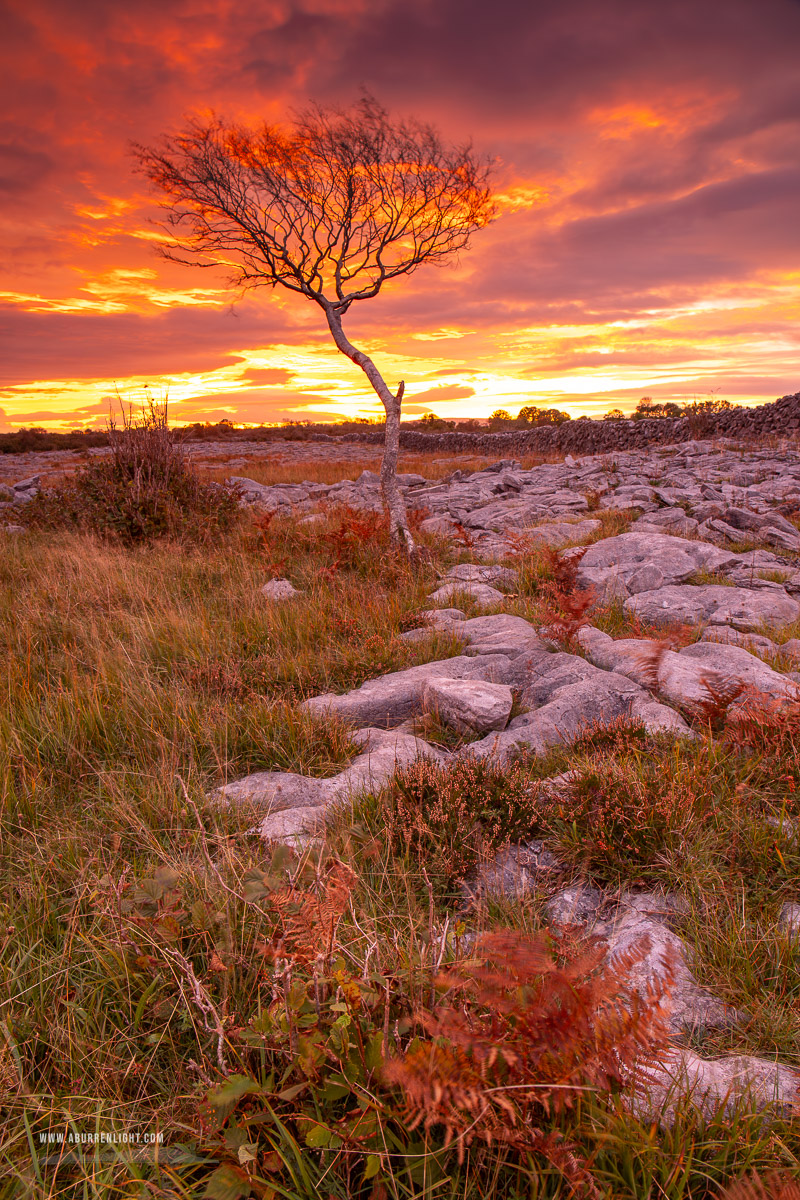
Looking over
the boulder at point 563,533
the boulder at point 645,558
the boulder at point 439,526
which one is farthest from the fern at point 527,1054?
the boulder at point 439,526

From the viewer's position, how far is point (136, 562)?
7539 millimetres

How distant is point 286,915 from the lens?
5.98 ft

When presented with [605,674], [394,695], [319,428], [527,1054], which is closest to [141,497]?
[394,695]

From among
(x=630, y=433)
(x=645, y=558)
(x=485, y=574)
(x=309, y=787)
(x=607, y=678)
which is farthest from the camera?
(x=630, y=433)

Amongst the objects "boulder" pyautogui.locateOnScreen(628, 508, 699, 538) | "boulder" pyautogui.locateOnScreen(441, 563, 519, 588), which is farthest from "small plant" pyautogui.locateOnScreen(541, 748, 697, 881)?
"boulder" pyautogui.locateOnScreen(628, 508, 699, 538)

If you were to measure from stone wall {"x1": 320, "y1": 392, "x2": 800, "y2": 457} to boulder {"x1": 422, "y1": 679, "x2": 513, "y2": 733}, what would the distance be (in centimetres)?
1903

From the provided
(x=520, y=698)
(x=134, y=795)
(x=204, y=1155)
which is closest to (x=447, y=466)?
(x=520, y=698)

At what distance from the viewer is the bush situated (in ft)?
29.6

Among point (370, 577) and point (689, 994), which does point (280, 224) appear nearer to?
point (370, 577)

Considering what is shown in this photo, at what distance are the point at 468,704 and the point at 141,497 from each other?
23.9ft

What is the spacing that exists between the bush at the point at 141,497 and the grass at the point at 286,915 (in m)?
4.31

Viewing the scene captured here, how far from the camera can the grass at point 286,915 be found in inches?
55.4

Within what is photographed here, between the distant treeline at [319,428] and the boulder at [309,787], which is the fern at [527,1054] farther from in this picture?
the distant treeline at [319,428]

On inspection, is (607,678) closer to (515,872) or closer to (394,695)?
(394,695)
